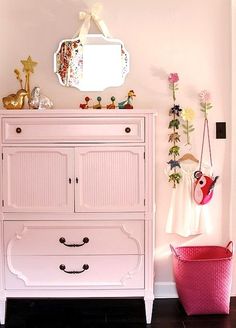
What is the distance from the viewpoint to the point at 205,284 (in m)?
2.59

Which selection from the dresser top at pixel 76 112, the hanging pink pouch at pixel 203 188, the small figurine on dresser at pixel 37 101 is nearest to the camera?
the dresser top at pixel 76 112

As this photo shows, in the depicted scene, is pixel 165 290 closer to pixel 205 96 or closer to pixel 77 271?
pixel 77 271

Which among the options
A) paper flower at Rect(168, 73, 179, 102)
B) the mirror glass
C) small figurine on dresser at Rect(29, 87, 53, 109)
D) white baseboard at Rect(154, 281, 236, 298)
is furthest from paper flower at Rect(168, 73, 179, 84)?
white baseboard at Rect(154, 281, 236, 298)

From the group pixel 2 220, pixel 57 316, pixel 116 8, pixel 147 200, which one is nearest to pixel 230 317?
pixel 147 200

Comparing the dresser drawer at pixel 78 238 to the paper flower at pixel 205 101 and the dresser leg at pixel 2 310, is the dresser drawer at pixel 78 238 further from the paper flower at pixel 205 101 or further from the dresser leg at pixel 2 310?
the paper flower at pixel 205 101

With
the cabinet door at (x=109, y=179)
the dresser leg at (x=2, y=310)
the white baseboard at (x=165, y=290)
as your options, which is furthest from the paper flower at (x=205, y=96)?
the dresser leg at (x=2, y=310)

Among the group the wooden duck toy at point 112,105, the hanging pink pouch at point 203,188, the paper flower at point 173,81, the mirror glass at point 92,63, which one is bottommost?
the hanging pink pouch at point 203,188

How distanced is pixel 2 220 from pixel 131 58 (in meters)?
1.29

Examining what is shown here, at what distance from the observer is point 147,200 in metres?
2.49

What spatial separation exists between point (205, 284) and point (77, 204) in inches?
34.8

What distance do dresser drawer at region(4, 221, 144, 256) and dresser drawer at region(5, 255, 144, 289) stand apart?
0.12 ft

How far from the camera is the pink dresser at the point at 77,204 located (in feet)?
8.14

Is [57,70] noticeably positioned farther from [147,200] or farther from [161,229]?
[161,229]

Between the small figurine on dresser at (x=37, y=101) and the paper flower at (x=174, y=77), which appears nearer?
the small figurine on dresser at (x=37, y=101)
